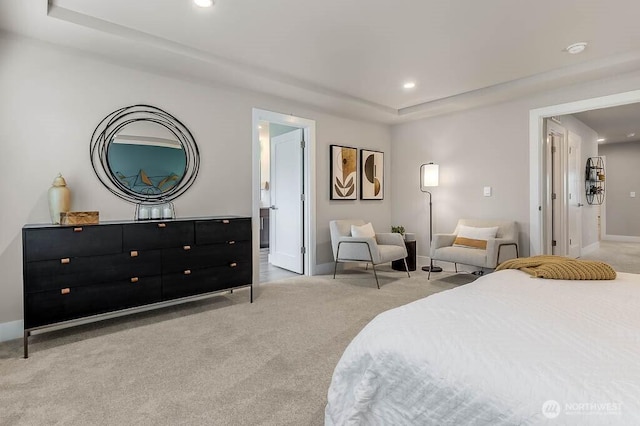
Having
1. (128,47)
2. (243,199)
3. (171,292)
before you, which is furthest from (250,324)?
(128,47)

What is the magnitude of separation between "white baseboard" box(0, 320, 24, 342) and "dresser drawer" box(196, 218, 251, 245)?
149 centimetres

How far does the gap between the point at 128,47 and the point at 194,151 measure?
3.61 ft

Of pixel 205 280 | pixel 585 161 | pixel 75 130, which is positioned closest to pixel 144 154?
pixel 75 130

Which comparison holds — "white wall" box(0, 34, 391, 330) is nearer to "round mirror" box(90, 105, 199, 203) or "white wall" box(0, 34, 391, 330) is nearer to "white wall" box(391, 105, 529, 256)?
"round mirror" box(90, 105, 199, 203)

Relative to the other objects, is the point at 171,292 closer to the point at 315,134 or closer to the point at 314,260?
the point at 314,260

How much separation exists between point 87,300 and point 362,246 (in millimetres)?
2859

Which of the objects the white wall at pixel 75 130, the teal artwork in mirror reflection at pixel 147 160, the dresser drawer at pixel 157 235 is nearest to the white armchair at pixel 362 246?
the white wall at pixel 75 130

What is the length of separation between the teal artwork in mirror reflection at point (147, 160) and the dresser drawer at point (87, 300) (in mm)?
968

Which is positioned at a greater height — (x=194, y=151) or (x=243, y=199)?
(x=194, y=151)

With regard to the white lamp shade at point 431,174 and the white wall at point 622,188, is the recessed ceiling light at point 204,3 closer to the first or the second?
the white lamp shade at point 431,174

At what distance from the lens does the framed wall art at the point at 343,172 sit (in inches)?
198

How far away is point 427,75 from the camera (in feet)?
12.7

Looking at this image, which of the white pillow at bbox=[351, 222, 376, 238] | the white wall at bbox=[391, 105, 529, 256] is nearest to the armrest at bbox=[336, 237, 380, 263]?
the white pillow at bbox=[351, 222, 376, 238]

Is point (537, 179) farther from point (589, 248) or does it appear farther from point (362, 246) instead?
point (589, 248)
